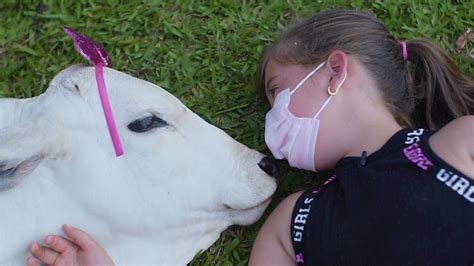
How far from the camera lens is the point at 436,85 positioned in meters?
3.05

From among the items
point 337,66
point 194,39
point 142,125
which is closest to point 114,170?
point 142,125

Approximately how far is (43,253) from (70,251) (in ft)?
0.34

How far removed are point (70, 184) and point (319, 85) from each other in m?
1.01

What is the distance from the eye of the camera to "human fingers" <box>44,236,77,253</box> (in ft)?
8.20

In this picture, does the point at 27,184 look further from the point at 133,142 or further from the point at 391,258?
the point at 391,258

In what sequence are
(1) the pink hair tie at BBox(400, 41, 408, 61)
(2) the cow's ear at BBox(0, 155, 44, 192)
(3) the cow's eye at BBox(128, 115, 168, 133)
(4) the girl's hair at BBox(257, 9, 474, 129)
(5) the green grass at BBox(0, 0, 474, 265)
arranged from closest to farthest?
(2) the cow's ear at BBox(0, 155, 44, 192) < (3) the cow's eye at BBox(128, 115, 168, 133) < (4) the girl's hair at BBox(257, 9, 474, 129) < (1) the pink hair tie at BBox(400, 41, 408, 61) < (5) the green grass at BBox(0, 0, 474, 265)

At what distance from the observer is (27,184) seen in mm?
2490

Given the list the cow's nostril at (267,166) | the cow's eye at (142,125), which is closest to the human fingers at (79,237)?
the cow's eye at (142,125)

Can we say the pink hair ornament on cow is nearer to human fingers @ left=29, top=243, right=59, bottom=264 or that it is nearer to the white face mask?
human fingers @ left=29, top=243, right=59, bottom=264

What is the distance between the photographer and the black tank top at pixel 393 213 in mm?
2547

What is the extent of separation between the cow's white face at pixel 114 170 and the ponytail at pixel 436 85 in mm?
847

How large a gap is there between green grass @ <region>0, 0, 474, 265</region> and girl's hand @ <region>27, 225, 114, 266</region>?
3.09ft

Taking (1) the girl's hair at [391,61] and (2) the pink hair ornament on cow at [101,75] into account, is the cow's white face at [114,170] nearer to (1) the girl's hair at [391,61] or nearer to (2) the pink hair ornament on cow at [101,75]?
(2) the pink hair ornament on cow at [101,75]

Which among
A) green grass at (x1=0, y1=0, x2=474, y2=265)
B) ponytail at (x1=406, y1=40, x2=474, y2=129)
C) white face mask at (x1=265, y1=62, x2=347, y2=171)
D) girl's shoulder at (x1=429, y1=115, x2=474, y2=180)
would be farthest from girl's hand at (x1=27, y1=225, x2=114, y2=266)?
ponytail at (x1=406, y1=40, x2=474, y2=129)
